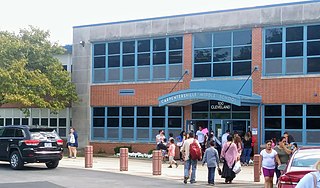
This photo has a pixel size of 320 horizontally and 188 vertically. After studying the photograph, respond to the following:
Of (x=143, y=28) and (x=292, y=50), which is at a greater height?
(x=143, y=28)

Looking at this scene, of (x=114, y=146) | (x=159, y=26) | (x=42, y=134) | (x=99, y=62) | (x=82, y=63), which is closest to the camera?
(x=42, y=134)

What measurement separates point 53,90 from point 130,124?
5.03 meters

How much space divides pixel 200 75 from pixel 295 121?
5869 mm

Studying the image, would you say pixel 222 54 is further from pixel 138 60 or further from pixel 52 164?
pixel 52 164

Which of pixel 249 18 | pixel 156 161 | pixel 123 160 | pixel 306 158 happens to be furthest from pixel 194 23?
pixel 306 158

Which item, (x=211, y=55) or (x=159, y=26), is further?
(x=159, y=26)

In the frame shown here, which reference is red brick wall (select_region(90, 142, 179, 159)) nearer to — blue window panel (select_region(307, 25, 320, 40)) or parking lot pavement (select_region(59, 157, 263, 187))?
parking lot pavement (select_region(59, 157, 263, 187))

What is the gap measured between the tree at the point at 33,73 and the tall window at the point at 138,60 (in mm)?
2214

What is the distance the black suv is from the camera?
786 inches

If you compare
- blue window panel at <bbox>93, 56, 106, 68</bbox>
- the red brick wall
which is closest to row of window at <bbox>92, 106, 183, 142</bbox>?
the red brick wall

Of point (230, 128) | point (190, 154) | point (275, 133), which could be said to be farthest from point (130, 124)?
point (190, 154)

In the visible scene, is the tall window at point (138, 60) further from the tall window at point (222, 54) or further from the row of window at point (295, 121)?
the row of window at point (295, 121)

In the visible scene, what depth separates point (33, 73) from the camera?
32.0m

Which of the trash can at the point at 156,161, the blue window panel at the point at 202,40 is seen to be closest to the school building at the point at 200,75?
the blue window panel at the point at 202,40
